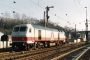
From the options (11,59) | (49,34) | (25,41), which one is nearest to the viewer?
(11,59)

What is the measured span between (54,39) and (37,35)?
10.9 meters

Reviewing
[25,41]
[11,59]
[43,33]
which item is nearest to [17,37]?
[25,41]

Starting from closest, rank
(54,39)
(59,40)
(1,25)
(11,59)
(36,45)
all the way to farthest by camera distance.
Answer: (11,59), (36,45), (54,39), (59,40), (1,25)

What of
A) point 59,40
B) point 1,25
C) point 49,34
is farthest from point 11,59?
point 1,25

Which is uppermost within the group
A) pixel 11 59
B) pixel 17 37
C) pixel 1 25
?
pixel 1 25

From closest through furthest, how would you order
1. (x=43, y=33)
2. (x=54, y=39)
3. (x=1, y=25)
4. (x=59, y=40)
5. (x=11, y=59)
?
(x=11, y=59), (x=43, y=33), (x=54, y=39), (x=59, y=40), (x=1, y=25)

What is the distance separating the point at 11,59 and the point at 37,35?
1260 cm

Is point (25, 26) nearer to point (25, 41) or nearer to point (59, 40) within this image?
point (25, 41)

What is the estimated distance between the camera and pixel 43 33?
3181 centimetres

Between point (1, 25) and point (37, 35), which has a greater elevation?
point (1, 25)

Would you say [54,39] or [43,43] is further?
[54,39]

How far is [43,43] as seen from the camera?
3256cm

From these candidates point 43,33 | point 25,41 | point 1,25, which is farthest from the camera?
point 1,25

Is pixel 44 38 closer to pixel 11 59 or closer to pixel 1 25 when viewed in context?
pixel 11 59
